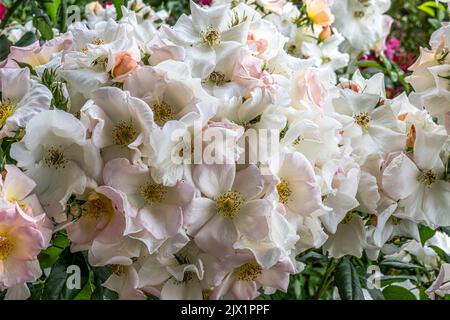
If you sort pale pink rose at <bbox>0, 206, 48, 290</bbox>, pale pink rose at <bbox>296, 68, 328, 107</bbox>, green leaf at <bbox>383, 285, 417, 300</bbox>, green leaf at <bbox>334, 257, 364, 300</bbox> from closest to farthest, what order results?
pale pink rose at <bbox>0, 206, 48, 290</bbox>, pale pink rose at <bbox>296, 68, 328, 107</bbox>, green leaf at <bbox>334, 257, 364, 300</bbox>, green leaf at <bbox>383, 285, 417, 300</bbox>

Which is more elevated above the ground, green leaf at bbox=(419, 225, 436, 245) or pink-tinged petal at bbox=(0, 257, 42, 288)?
pink-tinged petal at bbox=(0, 257, 42, 288)

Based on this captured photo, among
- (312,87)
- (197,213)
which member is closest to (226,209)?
(197,213)

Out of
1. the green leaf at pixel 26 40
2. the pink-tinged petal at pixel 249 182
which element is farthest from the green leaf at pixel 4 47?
the pink-tinged petal at pixel 249 182

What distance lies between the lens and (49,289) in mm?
671

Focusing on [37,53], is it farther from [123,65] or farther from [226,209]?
[226,209]

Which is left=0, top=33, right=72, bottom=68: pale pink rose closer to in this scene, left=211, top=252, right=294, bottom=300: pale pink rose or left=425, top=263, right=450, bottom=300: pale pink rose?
left=211, top=252, right=294, bottom=300: pale pink rose

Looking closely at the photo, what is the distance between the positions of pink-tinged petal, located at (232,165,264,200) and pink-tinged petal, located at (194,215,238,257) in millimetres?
29

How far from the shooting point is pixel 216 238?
0.60m

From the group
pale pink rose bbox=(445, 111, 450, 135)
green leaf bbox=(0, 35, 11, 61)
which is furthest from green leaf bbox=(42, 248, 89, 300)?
pale pink rose bbox=(445, 111, 450, 135)

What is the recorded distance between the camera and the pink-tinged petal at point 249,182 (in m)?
0.60

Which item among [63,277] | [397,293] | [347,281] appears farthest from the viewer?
[397,293]

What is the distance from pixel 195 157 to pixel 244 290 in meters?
0.14

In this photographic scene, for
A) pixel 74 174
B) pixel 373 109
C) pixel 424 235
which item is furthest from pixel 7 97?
pixel 424 235

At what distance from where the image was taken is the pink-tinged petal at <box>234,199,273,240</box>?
1.96 ft
